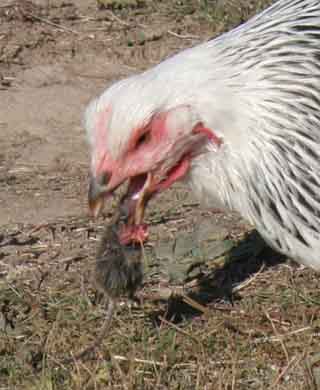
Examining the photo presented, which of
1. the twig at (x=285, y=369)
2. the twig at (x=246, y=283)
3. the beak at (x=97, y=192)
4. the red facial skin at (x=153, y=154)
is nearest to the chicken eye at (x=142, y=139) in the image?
the red facial skin at (x=153, y=154)

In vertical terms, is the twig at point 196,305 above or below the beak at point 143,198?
below

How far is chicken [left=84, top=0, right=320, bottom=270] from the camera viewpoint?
3760 mm

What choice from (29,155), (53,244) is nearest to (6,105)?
(29,155)

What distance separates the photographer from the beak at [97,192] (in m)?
3.82

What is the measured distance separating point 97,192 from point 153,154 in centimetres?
22

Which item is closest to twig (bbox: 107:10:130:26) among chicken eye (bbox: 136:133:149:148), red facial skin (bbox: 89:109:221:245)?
red facial skin (bbox: 89:109:221:245)

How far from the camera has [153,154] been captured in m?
3.86

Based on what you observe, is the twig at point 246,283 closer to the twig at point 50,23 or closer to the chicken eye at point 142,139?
the chicken eye at point 142,139

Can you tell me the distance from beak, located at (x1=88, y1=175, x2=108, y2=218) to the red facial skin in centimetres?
1

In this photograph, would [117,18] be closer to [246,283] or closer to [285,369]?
[246,283]

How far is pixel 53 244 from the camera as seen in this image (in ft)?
17.5

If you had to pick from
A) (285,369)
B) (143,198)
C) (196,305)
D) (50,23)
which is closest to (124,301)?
(196,305)

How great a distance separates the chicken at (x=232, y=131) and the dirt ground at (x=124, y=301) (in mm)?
667

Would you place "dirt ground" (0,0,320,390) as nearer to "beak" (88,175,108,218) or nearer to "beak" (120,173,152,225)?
"beak" (120,173,152,225)
